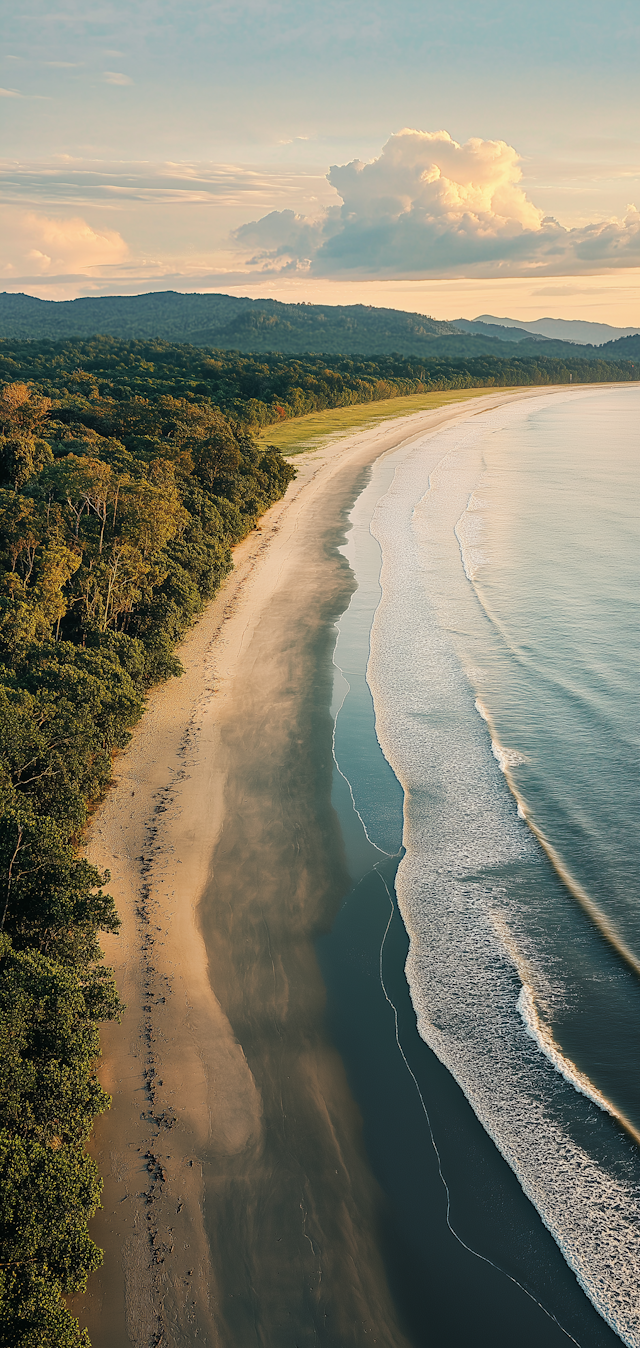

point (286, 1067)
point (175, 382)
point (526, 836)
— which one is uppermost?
point (175, 382)

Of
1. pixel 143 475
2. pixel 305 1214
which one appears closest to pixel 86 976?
pixel 305 1214

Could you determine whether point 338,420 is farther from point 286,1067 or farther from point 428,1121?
point 428,1121

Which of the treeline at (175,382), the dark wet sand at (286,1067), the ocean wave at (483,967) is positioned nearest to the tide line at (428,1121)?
the ocean wave at (483,967)

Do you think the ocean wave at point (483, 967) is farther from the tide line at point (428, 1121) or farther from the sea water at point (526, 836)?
the tide line at point (428, 1121)

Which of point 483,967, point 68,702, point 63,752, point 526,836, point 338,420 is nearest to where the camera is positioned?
point 483,967

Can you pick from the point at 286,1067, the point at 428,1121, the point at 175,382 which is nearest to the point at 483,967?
the point at 428,1121

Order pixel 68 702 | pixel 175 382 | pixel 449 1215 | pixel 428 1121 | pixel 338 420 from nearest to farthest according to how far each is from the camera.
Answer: pixel 449 1215, pixel 428 1121, pixel 68 702, pixel 175 382, pixel 338 420

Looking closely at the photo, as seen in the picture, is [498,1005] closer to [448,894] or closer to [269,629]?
[448,894]
